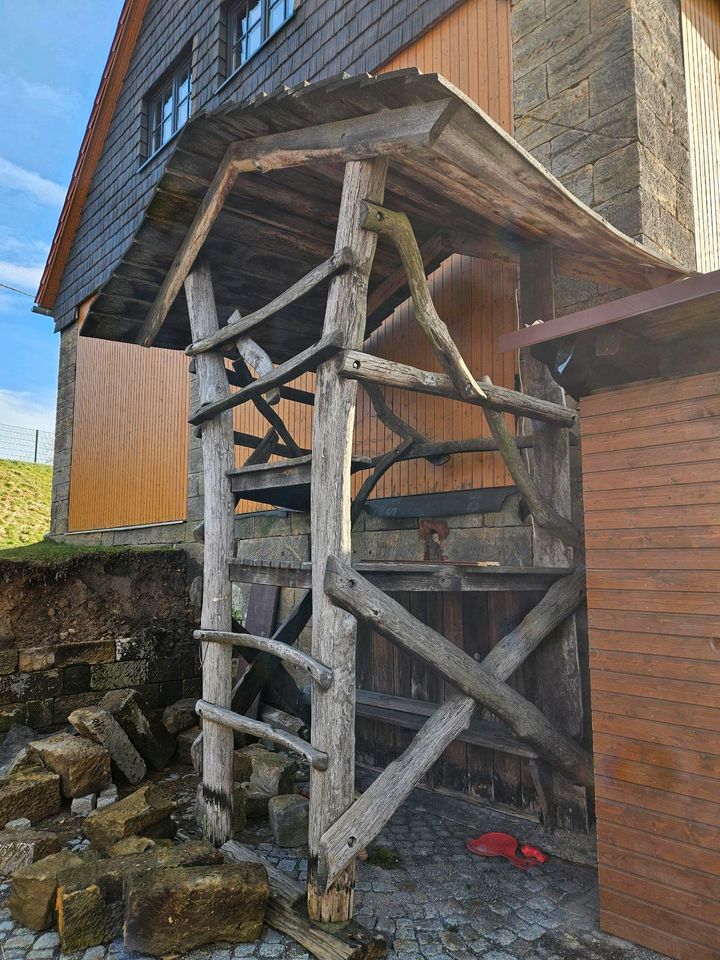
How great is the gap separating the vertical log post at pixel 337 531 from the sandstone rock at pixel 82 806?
204cm

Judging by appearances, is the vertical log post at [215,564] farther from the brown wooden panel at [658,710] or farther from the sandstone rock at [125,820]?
the brown wooden panel at [658,710]

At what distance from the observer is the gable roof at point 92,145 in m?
11.2

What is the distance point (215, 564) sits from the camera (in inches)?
159

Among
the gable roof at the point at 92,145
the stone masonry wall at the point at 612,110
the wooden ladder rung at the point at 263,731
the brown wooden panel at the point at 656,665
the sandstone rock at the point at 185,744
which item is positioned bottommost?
the sandstone rock at the point at 185,744

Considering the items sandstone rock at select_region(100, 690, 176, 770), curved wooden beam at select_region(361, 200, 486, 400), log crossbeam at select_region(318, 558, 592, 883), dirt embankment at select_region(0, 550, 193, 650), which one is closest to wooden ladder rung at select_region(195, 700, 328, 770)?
log crossbeam at select_region(318, 558, 592, 883)

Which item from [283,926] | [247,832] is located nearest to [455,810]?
[247,832]

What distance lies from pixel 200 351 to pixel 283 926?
317 centimetres

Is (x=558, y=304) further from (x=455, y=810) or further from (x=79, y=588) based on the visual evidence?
(x=79, y=588)

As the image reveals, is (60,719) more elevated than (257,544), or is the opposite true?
(257,544)

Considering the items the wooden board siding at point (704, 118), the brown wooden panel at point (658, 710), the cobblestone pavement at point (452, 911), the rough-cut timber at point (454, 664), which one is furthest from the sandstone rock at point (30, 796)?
the wooden board siding at point (704, 118)

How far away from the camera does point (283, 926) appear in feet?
9.90

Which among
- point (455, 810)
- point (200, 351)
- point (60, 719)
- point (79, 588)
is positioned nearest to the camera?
point (200, 351)

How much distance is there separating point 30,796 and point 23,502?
1528cm

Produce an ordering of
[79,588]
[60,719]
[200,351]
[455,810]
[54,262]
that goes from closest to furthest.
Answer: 1. [200,351]
2. [455,810]
3. [60,719]
4. [79,588]
5. [54,262]
